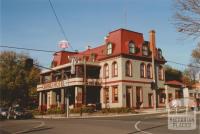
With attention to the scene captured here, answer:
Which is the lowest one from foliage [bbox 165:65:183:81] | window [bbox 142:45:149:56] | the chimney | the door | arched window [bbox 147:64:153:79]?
the door

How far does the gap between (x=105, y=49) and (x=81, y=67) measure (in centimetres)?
481

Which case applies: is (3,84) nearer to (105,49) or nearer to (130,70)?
(105,49)

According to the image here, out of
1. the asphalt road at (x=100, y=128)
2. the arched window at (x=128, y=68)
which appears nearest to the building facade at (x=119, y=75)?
the arched window at (x=128, y=68)

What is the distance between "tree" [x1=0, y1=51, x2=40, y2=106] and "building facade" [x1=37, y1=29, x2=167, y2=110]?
14.2m

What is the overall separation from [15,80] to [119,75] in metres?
27.2

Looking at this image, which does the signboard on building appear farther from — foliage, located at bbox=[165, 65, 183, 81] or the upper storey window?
foliage, located at bbox=[165, 65, 183, 81]

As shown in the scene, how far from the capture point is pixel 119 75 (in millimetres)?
48625

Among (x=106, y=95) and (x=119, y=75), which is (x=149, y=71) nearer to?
(x=119, y=75)

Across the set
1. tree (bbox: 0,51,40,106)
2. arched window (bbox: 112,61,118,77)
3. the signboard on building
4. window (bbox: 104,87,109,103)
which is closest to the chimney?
arched window (bbox: 112,61,118,77)

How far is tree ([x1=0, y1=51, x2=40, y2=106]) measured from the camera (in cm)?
6656

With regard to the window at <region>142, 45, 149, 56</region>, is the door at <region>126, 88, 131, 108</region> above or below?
below

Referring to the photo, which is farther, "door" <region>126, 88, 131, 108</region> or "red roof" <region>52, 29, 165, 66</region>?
"red roof" <region>52, 29, 165, 66</region>

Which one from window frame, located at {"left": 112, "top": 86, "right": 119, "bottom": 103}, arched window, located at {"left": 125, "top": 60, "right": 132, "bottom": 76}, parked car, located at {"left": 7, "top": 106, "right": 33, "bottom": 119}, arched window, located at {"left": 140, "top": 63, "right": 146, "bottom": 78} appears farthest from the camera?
arched window, located at {"left": 140, "top": 63, "right": 146, "bottom": 78}

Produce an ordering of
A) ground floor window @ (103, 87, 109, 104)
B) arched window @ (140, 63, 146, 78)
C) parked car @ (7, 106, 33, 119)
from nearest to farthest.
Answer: parked car @ (7, 106, 33, 119) → ground floor window @ (103, 87, 109, 104) → arched window @ (140, 63, 146, 78)
